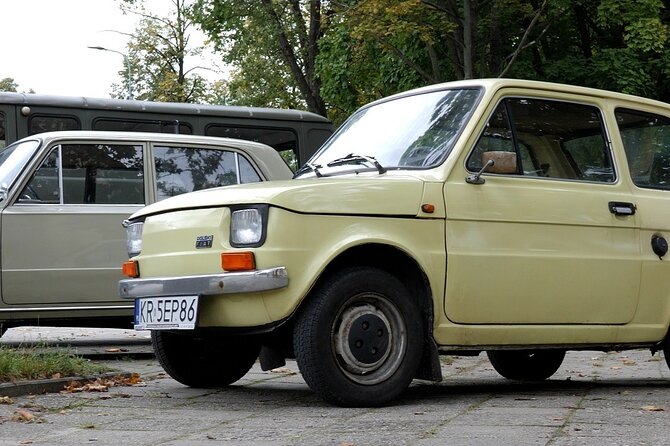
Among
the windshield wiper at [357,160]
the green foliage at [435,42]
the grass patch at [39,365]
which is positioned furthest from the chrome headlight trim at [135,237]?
the green foliage at [435,42]

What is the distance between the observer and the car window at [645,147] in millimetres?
8141

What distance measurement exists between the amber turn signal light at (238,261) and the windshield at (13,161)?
4.81 m

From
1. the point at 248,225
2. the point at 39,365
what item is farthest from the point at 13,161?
the point at 248,225

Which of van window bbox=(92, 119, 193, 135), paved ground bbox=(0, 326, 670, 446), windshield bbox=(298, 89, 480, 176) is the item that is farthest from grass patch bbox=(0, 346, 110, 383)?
van window bbox=(92, 119, 193, 135)

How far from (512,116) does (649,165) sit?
125 centimetres

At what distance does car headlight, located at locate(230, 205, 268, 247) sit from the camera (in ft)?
21.2

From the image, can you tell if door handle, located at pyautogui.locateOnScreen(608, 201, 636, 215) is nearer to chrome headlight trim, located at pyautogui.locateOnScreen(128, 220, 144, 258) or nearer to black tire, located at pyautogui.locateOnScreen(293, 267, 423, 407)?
black tire, located at pyautogui.locateOnScreen(293, 267, 423, 407)

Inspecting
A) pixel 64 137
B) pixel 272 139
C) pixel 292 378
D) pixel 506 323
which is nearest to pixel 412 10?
pixel 272 139

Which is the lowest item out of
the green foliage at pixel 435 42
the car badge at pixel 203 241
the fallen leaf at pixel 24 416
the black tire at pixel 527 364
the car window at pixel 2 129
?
the black tire at pixel 527 364

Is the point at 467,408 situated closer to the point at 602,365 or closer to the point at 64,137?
the point at 602,365

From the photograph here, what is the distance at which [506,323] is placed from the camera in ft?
23.6

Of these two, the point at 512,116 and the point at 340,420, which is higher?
the point at 512,116

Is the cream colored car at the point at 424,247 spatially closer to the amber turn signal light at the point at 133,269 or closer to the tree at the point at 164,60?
the amber turn signal light at the point at 133,269

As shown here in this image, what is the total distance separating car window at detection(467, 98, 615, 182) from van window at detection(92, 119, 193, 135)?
29.5 ft
